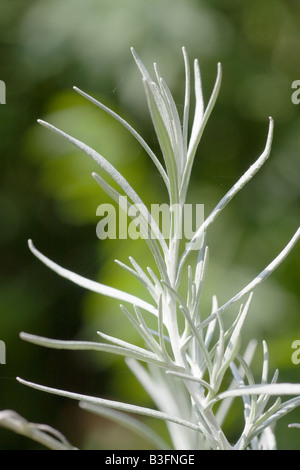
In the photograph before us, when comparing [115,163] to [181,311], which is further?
[115,163]

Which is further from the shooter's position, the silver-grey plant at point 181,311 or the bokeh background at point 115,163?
the bokeh background at point 115,163

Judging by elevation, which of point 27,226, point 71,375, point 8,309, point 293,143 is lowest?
point 71,375

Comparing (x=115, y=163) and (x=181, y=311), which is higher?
(x=115, y=163)

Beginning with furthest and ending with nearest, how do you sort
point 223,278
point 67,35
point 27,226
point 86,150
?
point 27,226 < point 67,35 < point 223,278 < point 86,150

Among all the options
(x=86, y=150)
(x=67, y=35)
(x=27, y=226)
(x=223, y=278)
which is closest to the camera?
(x=86, y=150)

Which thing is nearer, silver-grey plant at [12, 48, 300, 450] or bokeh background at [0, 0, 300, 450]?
silver-grey plant at [12, 48, 300, 450]

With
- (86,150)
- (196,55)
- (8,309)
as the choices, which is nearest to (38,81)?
(196,55)
